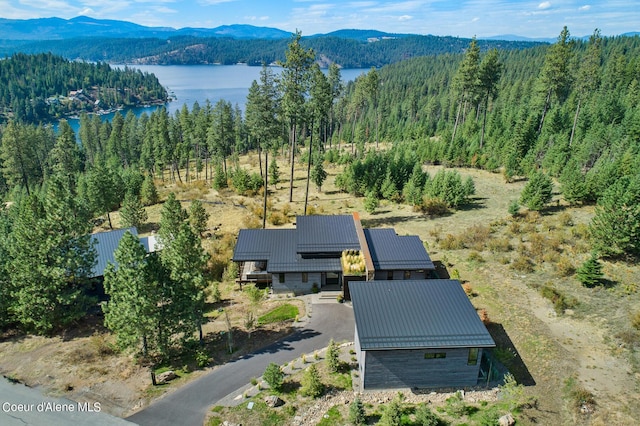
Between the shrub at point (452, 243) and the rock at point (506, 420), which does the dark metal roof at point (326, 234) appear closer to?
the shrub at point (452, 243)

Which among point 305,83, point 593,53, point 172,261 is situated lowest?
point 172,261

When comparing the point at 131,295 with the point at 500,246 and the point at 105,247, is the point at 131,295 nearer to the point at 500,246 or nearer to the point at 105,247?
the point at 105,247

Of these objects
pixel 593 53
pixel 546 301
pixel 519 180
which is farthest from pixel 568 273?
pixel 593 53

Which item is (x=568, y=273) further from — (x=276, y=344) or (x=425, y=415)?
(x=276, y=344)

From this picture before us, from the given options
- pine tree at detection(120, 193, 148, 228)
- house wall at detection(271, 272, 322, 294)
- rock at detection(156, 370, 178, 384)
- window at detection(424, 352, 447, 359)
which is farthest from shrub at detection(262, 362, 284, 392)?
pine tree at detection(120, 193, 148, 228)

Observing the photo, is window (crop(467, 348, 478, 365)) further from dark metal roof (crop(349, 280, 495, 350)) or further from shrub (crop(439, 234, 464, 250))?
shrub (crop(439, 234, 464, 250))

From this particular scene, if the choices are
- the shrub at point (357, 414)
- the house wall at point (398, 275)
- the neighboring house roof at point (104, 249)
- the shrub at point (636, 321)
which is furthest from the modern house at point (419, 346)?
the neighboring house roof at point (104, 249)
